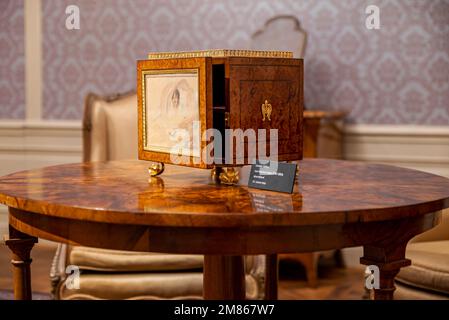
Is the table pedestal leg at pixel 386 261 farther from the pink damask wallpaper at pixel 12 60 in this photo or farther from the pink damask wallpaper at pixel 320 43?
the pink damask wallpaper at pixel 12 60

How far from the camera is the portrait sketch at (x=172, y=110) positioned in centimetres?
187

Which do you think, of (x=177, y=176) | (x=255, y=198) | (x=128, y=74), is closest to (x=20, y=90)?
(x=128, y=74)

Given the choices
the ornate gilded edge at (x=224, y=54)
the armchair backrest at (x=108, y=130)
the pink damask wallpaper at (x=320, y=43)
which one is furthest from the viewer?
the pink damask wallpaper at (x=320, y=43)

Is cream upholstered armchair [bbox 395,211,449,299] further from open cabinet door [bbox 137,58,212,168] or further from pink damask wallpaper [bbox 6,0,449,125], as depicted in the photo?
pink damask wallpaper [bbox 6,0,449,125]

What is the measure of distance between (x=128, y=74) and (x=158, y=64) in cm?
266

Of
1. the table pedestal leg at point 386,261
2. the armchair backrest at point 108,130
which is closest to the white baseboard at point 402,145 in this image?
the armchair backrest at point 108,130

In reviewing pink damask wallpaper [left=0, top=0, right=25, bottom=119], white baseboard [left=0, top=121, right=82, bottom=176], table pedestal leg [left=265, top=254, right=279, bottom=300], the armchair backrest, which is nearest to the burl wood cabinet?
table pedestal leg [left=265, top=254, right=279, bottom=300]

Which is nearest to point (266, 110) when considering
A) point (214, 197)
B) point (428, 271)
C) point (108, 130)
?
point (214, 197)

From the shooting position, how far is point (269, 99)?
1899 mm

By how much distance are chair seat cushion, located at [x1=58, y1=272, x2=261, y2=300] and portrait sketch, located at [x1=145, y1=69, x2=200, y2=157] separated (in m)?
0.97

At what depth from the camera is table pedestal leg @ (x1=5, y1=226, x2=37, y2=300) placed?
195cm

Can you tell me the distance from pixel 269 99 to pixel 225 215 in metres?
0.53
